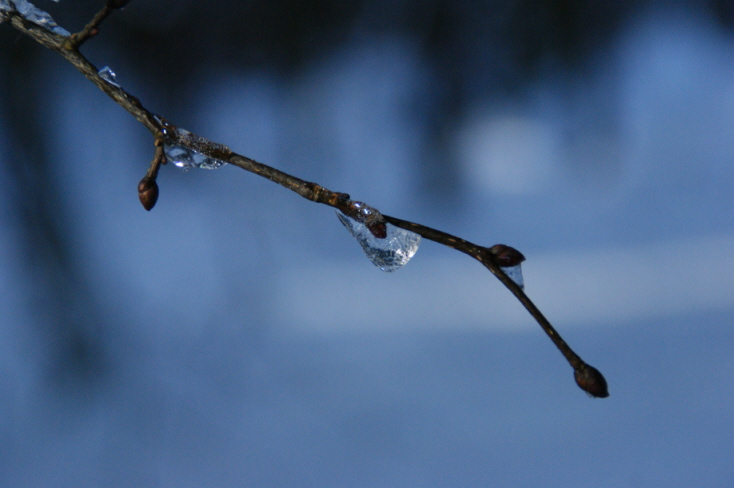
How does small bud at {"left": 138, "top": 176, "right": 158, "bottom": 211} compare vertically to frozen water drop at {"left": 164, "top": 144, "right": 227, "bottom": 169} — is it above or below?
below

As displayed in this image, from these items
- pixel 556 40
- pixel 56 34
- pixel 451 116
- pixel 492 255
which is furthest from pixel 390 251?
pixel 556 40

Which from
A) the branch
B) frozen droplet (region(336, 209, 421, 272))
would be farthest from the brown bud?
frozen droplet (region(336, 209, 421, 272))

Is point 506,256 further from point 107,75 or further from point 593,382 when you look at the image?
point 107,75

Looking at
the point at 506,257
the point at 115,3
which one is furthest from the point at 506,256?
the point at 115,3

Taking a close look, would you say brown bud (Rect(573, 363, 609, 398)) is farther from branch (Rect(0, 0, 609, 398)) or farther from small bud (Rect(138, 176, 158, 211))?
small bud (Rect(138, 176, 158, 211))

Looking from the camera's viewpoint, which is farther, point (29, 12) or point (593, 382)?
point (29, 12)
